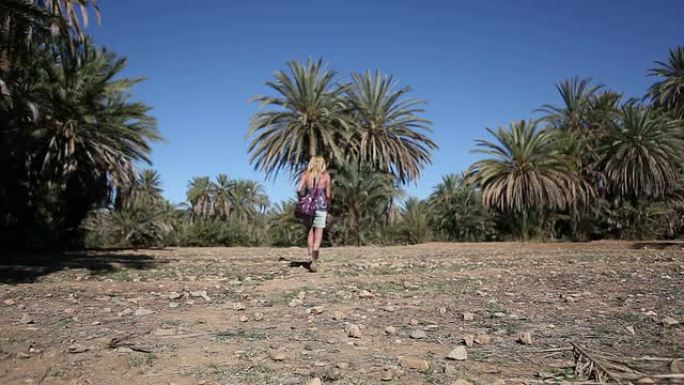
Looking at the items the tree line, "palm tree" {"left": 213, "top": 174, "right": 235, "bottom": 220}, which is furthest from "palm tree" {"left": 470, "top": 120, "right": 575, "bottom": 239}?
"palm tree" {"left": 213, "top": 174, "right": 235, "bottom": 220}

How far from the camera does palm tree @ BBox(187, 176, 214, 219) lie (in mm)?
47719

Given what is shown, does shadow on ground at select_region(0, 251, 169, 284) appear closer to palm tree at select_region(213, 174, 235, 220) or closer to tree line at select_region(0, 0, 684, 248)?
tree line at select_region(0, 0, 684, 248)

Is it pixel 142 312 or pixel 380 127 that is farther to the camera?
pixel 380 127

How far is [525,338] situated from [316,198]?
16.7ft

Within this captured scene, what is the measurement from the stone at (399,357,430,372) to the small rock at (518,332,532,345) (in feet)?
2.47

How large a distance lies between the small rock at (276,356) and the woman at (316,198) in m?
4.42

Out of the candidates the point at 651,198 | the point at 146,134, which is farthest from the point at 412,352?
the point at 651,198

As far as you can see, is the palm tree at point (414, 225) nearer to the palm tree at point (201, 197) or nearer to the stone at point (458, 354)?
the stone at point (458, 354)

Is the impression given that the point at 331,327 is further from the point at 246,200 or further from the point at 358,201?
the point at 246,200

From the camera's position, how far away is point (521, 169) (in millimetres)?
22781

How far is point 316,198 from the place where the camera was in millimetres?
7789

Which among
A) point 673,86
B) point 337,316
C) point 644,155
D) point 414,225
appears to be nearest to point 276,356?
point 337,316

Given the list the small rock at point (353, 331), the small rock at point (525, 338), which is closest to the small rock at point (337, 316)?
the small rock at point (353, 331)

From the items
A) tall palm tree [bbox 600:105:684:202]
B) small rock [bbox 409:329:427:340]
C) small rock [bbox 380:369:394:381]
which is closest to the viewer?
small rock [bbox 380:369:394:381]
